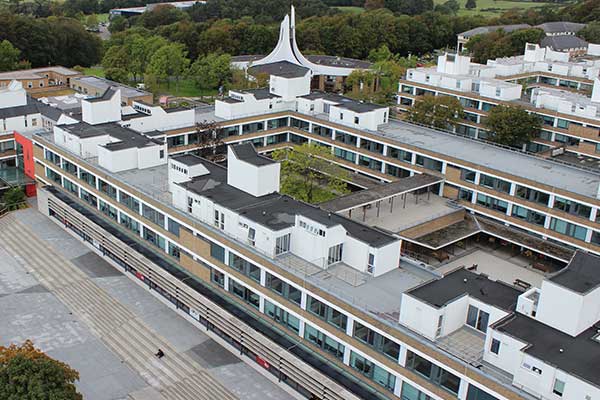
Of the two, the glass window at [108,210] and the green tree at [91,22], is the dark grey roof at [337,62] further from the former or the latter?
the green tree at [91,22]

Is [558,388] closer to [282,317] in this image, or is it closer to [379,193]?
[282,317]

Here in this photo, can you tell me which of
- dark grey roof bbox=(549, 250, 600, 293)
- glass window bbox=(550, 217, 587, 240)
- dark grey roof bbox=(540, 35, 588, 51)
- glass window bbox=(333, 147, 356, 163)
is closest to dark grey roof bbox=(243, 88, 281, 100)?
glass window bbox=(333, 147, 356, 163)

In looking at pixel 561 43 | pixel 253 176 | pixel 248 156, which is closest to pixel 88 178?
pixel 248 156

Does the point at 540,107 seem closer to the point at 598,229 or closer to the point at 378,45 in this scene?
the point at 598,229

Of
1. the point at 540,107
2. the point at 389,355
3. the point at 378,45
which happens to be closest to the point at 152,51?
the point at 378,45

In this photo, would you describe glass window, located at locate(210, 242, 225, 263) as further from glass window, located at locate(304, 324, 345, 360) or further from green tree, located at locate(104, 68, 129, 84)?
green tree, located at locate(104, 68, 129, 84)

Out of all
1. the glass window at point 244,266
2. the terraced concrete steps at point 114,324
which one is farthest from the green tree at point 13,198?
the glass window at point 244,266
